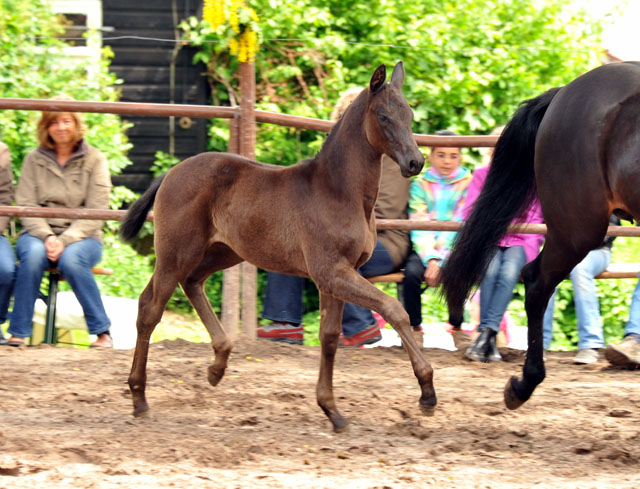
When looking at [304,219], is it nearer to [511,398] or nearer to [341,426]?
[341,426]

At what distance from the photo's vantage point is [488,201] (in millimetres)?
4633

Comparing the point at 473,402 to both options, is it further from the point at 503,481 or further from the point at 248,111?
the point at 248,111

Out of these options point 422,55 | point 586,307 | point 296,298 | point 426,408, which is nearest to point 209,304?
point 426,408

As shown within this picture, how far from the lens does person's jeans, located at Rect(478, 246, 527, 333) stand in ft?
19.0

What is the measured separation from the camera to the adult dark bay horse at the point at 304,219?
3771 millimetres

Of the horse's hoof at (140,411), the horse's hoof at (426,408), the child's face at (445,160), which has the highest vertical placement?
the child's face at (445,160)

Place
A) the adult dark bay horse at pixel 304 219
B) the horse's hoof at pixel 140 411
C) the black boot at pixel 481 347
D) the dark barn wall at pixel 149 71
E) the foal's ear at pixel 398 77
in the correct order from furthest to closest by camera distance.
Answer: the dark barn wall at pixel 149 71 < the black boot at pixel 481 347 < the horse's hoof at pixel 140 411 < the foal's ear at pixel 398 77 < the adult dark bay horse at pixel 304 219

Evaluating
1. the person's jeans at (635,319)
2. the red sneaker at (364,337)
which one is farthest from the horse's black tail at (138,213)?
the person's jeans at (635,319)

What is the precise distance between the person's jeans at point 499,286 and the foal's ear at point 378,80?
2250mm

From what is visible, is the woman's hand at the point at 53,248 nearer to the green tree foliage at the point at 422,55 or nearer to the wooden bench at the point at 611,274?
the wooden bench at the point at 611,274

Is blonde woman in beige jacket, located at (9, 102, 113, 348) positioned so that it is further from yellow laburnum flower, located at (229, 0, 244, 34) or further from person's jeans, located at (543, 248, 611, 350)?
person's jeans, located at (543, 248, 611, 350)

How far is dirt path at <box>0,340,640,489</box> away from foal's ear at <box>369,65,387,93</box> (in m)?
1.47

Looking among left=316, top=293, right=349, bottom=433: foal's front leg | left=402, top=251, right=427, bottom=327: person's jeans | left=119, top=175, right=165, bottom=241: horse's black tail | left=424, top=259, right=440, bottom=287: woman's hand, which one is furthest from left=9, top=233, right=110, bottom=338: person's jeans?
left=316, top=293, right=349, bottom=433: foal's front leg

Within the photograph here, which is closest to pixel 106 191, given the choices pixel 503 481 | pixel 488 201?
pixel 488 201
